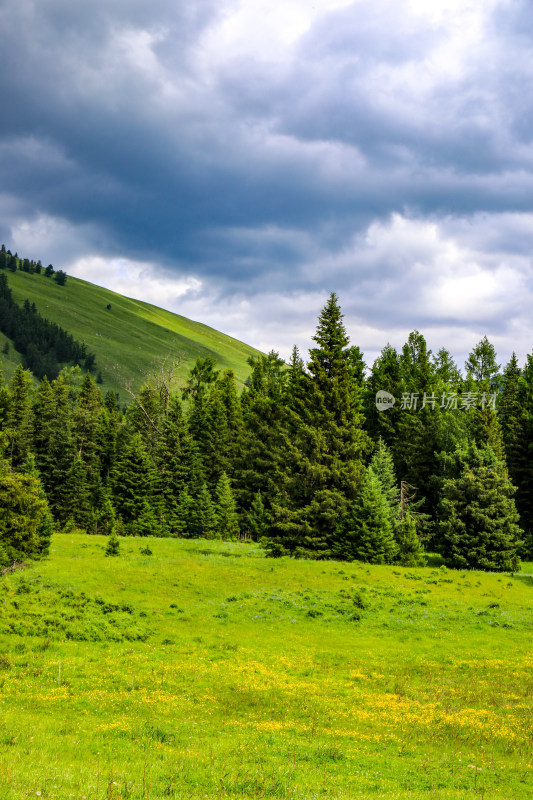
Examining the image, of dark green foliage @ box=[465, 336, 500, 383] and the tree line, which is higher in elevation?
dark green foliage @ box=[465, 336, 500, 383]

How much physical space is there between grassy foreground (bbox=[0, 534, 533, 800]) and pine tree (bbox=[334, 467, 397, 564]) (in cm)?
788

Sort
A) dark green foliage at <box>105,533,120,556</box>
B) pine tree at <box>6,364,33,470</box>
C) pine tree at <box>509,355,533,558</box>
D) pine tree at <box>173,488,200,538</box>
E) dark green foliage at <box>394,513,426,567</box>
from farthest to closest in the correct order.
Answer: pine tree at <box>6,364,33,470</box> < pine tree at <box>173,488,200,538</box> < pine tree at <box>509,355,533,558</box> < dark green foliage at <box>394,513,426,567</box> < dark green foliage at <box>105,533,120,556</box>

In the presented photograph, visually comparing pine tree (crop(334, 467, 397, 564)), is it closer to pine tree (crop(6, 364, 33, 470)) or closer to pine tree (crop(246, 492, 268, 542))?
pine tree (crop(246, 492, 268, 542))

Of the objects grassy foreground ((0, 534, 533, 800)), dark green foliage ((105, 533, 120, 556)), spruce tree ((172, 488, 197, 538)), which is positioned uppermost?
grassy foreground ((0, 534, 533, 800))

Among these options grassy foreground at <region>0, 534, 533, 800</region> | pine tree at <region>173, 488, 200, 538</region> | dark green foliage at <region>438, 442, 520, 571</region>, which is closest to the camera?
grassy foreground at <region>0, 534, 533, 800</region>

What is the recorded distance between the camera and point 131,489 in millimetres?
75750

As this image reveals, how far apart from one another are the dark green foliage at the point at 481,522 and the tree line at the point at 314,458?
0.16 meters

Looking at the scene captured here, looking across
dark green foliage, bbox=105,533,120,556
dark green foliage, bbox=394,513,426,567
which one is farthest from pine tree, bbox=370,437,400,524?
dark green foliage, bbox=105,533,120,556

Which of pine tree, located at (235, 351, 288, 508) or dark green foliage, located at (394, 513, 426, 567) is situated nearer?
dark green foliage, located at (394, 513, 426, 567)

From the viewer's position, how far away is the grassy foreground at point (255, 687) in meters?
11.3

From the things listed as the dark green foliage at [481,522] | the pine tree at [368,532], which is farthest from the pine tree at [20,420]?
the dark green foliage at [481,522]

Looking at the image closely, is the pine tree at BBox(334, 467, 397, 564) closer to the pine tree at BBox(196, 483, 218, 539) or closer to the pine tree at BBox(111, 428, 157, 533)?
the pine tree at BBox(196, 483, 218, 539)

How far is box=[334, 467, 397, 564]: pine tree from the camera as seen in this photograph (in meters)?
46.0

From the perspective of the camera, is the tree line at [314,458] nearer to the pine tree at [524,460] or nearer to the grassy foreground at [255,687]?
the pine tree at [524,460]
